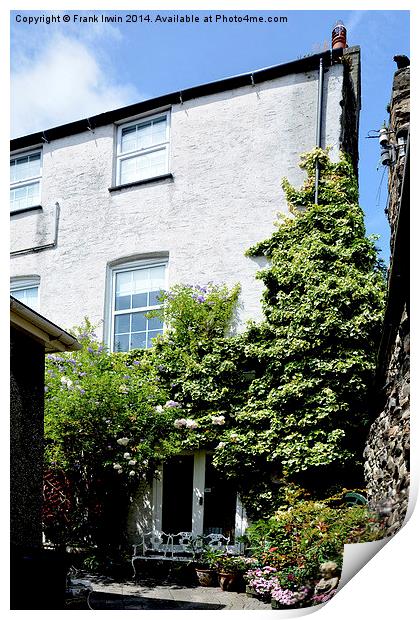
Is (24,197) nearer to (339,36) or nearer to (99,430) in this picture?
(99,430)

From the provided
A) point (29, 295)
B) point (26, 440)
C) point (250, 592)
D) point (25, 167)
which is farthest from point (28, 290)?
point (250, 592)

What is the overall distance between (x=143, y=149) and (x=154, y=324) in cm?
163

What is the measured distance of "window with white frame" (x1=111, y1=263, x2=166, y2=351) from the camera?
19.4ft

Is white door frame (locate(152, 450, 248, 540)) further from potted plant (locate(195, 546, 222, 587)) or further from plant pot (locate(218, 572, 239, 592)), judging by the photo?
plant pot (locate(218, 572, 239, 592))

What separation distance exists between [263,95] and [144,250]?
1.70 meters

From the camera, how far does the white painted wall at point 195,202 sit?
5.60m

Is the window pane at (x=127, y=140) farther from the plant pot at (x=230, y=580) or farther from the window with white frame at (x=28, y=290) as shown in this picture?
the plant pot at (x=230, y=580)

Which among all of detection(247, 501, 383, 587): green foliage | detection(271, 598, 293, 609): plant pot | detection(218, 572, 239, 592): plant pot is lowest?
detection(218, 572, 239, 592): plant pot

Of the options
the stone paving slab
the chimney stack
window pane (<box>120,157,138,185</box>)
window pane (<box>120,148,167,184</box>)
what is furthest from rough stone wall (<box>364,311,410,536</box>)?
window pane (<box>120,157,138,185</box>)

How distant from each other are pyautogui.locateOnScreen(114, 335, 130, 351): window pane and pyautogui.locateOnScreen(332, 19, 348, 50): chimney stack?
3.01m

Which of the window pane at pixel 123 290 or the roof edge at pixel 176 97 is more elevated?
the roof edge at pixel 176 97

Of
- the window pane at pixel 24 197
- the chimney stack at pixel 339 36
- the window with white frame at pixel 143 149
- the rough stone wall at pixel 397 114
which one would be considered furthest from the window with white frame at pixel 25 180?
the rough stone wall at pixel 397 114

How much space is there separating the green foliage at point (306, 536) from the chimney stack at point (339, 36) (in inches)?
117

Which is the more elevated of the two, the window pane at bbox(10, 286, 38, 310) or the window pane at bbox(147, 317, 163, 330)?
the window pane at bbox(10, 286, 38, 310)
